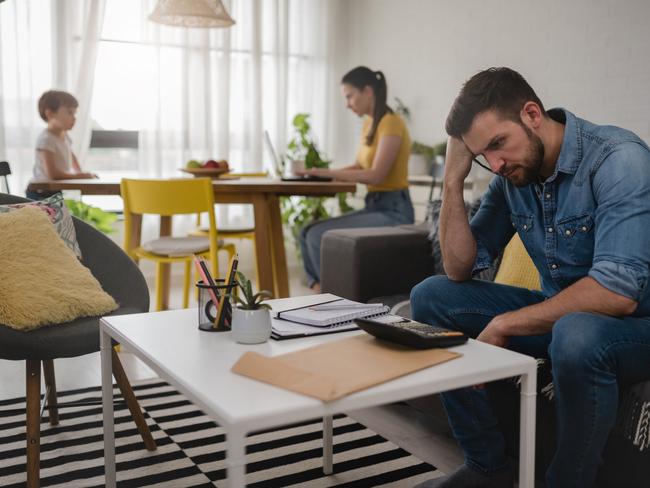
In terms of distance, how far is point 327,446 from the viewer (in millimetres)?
1771

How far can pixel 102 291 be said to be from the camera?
1.99 metres

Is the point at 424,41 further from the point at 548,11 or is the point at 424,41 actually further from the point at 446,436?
the point at 446,436

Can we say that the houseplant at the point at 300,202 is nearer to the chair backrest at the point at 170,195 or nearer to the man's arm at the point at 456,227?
the chair backrest at the point at 170,195

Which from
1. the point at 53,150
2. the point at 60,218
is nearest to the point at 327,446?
the point at 60,218

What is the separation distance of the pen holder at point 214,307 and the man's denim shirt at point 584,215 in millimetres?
658

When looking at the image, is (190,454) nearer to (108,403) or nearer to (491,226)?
(108,403)

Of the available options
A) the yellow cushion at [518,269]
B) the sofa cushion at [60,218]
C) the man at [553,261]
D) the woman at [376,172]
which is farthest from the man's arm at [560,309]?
the woman at [376,172]

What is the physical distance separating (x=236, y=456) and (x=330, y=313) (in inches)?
23.1

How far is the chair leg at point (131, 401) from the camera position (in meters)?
1.89

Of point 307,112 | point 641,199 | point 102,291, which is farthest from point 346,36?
point 641,199

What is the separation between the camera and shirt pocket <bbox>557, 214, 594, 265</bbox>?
4.93ft

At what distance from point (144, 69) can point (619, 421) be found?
4077 mm

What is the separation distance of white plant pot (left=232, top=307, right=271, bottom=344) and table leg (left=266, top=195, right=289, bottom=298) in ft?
7.06

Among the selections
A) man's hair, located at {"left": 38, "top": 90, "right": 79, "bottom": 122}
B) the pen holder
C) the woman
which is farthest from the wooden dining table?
the pen holder
